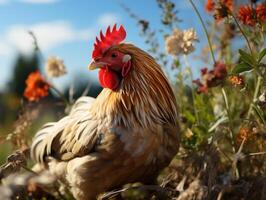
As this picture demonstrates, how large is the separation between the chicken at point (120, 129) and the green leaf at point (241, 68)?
24.6 inches

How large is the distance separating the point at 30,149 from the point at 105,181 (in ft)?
3.42

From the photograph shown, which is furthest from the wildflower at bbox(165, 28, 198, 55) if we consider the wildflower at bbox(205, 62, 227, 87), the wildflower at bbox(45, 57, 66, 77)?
the wildflower at bbox(205, 62, 227, 87)

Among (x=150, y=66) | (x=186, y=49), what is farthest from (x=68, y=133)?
(x=186, y=49)

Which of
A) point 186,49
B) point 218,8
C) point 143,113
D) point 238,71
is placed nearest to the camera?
point 238,71

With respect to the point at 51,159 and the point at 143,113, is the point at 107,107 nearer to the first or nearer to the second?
the point at 143,113

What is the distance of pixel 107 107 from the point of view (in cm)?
302

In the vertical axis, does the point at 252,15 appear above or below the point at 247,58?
above

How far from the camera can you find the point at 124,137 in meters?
2.83

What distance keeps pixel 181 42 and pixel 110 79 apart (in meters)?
0.79

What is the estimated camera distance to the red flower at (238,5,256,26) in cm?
288

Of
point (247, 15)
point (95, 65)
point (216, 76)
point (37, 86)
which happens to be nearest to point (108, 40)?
point (95, 65)

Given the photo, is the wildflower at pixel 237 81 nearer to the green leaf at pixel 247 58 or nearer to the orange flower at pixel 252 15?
the green leaf at pixel 247 58

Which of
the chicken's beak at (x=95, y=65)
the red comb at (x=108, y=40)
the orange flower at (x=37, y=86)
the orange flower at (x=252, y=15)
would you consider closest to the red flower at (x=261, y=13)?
the orange flower at (x=252, y=15)

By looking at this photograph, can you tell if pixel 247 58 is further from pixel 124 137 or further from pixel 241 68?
pixel 124 137
